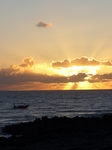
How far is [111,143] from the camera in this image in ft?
84.0

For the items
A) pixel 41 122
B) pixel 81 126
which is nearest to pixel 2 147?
pixel 81 126

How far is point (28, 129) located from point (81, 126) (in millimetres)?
6677

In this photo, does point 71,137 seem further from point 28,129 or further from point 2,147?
point 28,129

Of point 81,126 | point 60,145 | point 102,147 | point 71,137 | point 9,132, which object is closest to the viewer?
point 102,147

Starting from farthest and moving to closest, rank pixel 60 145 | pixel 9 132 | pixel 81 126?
pixel 9 132 → pixel 81 126 → pixel 60 145

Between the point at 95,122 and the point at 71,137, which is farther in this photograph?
the point at 95,122

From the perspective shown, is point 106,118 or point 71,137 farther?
point 106,118

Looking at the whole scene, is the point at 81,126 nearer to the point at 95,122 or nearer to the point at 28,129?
the point at 95,122

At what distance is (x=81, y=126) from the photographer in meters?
39.3

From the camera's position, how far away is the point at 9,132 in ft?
141

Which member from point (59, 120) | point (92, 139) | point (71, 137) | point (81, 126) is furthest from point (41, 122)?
point (92, 139)

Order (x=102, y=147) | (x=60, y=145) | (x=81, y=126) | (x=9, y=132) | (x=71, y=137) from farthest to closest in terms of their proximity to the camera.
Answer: (x=9, y=132) < (x=81, y=126) < (x=71, y=137) < (x=60, y=145) < (x=102, y=147)

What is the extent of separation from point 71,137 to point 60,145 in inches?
159

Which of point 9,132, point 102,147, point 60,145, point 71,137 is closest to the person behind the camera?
point 102,147
